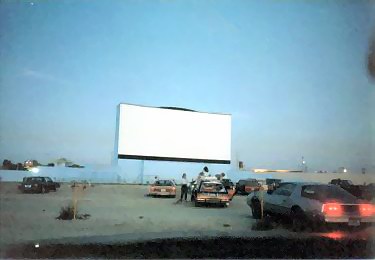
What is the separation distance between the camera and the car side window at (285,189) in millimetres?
5371

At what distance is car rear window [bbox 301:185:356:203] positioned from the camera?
5.18 m

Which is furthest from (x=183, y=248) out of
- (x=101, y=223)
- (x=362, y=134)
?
(x=362, y=134)

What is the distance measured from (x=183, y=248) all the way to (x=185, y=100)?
186 cm

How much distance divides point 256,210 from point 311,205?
2.32 ft

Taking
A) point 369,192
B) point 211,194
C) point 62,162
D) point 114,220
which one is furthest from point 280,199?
point 62,162

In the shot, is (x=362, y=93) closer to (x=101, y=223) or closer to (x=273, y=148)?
(x=273, y=148)

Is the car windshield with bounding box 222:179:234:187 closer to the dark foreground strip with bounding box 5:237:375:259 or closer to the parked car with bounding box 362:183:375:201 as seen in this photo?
the dark foreground strip with bounding box 5:237:375:259

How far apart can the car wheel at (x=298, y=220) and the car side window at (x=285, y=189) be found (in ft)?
0.82

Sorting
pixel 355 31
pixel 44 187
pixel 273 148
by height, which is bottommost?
pixel 44 187

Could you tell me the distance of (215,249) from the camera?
4914 mm

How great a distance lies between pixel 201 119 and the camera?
17.5 feet

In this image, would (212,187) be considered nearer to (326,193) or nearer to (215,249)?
(215,249)

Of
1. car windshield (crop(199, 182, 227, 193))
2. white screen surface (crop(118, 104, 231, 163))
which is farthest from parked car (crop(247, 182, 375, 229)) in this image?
white screen surface (crop(118, 104, 231, 163))

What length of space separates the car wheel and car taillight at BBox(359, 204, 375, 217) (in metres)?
0.73
